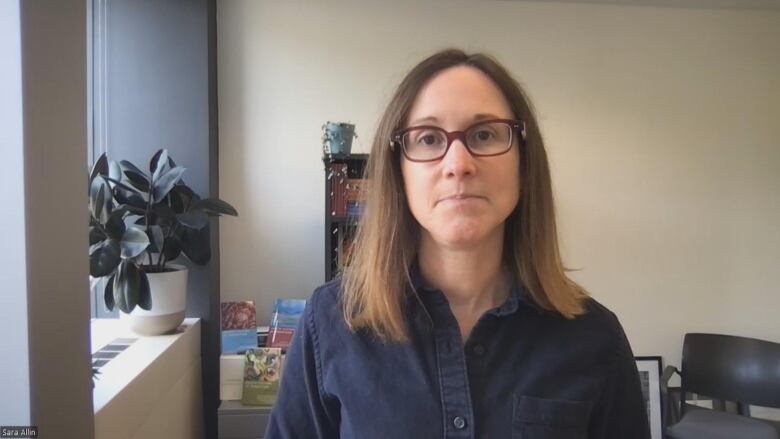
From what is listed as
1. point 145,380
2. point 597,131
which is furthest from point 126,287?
point 597,131

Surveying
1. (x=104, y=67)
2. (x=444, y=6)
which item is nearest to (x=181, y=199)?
(x=104, y=67)

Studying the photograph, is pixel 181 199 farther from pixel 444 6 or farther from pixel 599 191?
pixel 599 191

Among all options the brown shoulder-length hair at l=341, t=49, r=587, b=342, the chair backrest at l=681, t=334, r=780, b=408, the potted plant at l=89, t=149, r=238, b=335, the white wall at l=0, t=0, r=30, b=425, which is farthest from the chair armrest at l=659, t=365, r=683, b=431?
the white wall at l=0, t=0, r=30, b=425

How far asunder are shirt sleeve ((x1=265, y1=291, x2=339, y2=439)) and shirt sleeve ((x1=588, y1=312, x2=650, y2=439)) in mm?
510

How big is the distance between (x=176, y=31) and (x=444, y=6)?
54.0 inches

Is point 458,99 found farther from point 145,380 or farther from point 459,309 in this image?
point 145,380

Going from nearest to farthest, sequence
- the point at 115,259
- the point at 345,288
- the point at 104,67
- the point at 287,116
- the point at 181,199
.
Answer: the point at 345,288 < the point at 115,259 < the point at 181,199 < the point at 104,67 < the point at 287,116

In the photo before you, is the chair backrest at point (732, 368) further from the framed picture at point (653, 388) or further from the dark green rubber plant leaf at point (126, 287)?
the dark green rubber plant leaf at point (126, 287)

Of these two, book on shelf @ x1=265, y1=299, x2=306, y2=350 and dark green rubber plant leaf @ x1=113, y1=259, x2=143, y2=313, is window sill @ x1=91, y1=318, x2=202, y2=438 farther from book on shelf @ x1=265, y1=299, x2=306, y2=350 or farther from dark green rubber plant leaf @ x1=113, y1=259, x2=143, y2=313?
book on shelf @ x1=265, y1=299, x2=306, y2=350

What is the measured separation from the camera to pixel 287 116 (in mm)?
2252

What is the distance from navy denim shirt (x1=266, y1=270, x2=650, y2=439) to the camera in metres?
0.74

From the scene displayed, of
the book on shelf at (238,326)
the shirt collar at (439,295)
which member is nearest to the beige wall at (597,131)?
the book on shelf at (238,326)

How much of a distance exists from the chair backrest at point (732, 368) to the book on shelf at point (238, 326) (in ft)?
7.81

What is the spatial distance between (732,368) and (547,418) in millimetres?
2320
